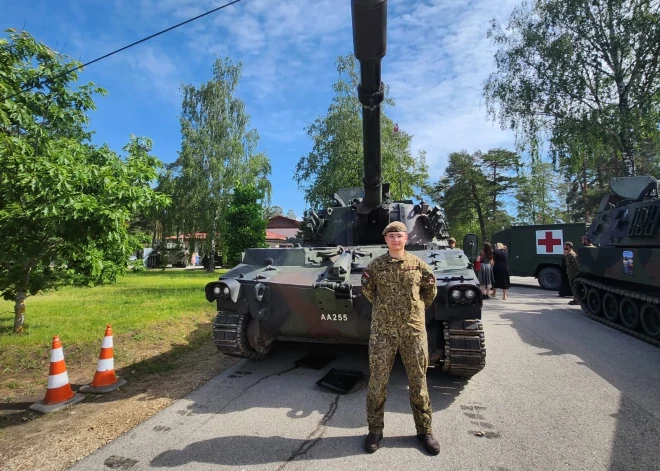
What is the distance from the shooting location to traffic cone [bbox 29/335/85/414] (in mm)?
3797

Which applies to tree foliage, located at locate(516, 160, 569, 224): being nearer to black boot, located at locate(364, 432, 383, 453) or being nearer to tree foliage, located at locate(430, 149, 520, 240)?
tree foliage, located at locate(430, 149, 520, 240)

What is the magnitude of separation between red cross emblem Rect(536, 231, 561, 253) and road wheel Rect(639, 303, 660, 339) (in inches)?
310

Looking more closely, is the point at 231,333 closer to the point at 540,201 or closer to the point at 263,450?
the point at 263,450

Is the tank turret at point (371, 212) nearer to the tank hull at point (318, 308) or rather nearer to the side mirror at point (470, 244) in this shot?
the side mirror at point (470, 244)

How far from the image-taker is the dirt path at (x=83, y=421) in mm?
2844

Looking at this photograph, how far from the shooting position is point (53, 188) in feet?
14.7

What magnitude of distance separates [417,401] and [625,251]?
20.6 feet

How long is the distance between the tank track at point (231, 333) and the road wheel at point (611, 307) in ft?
23.6

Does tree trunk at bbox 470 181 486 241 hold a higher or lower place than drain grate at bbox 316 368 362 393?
higher

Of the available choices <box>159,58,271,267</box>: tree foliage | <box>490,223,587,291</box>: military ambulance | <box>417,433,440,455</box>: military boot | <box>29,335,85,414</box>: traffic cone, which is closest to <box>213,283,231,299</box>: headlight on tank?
<box>29,335,85,414</box>: traffic cone

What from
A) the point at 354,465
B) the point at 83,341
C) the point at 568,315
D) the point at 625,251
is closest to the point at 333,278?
the point at 354,465

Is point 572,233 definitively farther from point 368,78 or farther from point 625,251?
point 368,78

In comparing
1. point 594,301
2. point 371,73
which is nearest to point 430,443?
point 371,73

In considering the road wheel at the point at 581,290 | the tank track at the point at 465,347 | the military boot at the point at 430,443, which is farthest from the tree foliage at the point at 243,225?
the military boot at the point at 430,443
